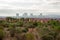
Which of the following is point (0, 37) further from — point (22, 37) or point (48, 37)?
point (48, 37)

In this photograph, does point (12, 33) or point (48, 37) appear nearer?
point (48, 37)

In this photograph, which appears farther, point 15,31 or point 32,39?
point 15,31

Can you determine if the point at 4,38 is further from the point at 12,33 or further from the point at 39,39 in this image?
the point at 39,39

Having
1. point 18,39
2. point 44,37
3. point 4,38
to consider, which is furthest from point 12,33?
point 44,37

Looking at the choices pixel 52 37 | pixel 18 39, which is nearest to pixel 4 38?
pixel 18 39

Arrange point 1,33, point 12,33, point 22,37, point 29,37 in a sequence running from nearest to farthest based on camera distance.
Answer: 1. point 29,37
2. point 22,37
3. point 1,33
4. point 12,33

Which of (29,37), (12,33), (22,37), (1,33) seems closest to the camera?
(29,37)

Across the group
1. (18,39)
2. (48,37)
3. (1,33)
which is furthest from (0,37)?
(48,37)

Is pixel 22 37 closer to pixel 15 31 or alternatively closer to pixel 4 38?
pixel 4 38
